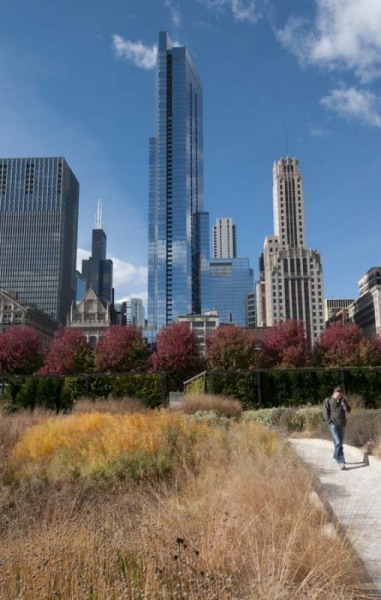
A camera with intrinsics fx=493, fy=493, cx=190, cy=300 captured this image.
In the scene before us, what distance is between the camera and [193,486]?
20.1 feet

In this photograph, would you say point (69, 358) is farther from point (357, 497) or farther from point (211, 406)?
point (357, 497)

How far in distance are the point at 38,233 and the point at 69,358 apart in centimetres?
14353

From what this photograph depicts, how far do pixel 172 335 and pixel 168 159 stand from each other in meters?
158

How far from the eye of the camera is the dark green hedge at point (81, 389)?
25094 millimetres

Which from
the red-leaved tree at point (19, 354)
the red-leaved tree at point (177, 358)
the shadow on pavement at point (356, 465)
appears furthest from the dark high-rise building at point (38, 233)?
the shadow on pavement at point (356, 465)

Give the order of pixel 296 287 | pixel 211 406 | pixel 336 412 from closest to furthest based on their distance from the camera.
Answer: pixel 336 412 → pixel 211 406 → pixel 296 287

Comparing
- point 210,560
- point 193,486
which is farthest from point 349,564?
point 193,486

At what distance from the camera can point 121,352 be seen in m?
51.1

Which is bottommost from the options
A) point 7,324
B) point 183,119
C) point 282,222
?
point 7,324

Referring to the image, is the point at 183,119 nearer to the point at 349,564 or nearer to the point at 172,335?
the point at 172,335

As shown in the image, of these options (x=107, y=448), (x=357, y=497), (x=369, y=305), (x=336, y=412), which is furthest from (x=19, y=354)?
(x=369, y=305)

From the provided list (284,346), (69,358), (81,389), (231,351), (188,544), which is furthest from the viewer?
(284,346)

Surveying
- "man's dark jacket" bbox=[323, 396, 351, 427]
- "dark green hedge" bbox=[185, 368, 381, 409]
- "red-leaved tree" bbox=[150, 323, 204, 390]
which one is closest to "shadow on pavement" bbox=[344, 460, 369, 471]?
"man's dark jacket" bbox=[323, 396, 351, 427]

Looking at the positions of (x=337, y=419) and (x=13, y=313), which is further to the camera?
(x=13, y=313)
